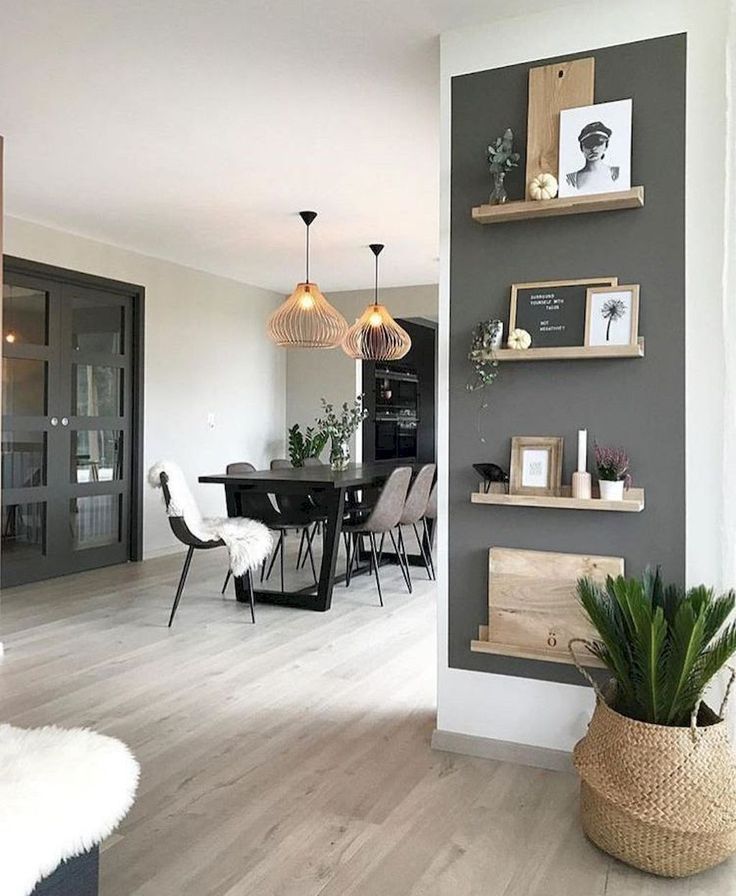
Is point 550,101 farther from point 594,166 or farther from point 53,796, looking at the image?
point 53,796

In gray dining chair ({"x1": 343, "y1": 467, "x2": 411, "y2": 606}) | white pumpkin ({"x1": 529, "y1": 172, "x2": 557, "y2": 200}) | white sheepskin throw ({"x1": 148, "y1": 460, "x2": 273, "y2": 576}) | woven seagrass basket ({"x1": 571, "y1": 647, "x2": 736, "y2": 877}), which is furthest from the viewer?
gray dining chair ({"x1": 343, "y1": 467, "x2": 411, "y2": 606})

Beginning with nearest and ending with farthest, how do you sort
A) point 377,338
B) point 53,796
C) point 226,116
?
point 53,796, point 226,116, point 377,338

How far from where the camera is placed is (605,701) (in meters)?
2.15

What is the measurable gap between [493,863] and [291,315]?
407cm

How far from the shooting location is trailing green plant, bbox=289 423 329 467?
24.9ft

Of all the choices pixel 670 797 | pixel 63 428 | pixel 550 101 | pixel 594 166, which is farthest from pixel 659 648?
pixel 63 428

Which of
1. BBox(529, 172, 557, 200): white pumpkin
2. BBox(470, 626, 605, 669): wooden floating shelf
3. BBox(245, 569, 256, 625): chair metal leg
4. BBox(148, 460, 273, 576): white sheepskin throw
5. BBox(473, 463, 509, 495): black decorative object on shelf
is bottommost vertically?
BBox(245, 569, 256, 625): chair metal leg

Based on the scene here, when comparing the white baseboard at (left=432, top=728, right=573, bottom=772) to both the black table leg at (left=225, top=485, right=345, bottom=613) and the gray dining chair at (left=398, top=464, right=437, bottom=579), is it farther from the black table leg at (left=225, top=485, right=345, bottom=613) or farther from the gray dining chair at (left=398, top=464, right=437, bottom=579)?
the gray dining chair at (left=398, top=464, right=437, bottom=579)

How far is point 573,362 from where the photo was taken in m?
2.55

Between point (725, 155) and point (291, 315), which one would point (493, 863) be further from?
point (291, 315)

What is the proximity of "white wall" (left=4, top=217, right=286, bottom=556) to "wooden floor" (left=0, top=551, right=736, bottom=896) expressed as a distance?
237cm

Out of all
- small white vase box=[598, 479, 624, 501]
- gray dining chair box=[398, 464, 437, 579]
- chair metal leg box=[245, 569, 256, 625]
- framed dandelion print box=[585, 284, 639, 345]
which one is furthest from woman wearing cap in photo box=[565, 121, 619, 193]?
gray dining chair box=[398, 464, 437, 579]

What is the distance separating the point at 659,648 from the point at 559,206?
134 centimetres

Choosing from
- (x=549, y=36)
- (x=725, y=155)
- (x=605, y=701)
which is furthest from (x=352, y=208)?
(x=605, y=701)
